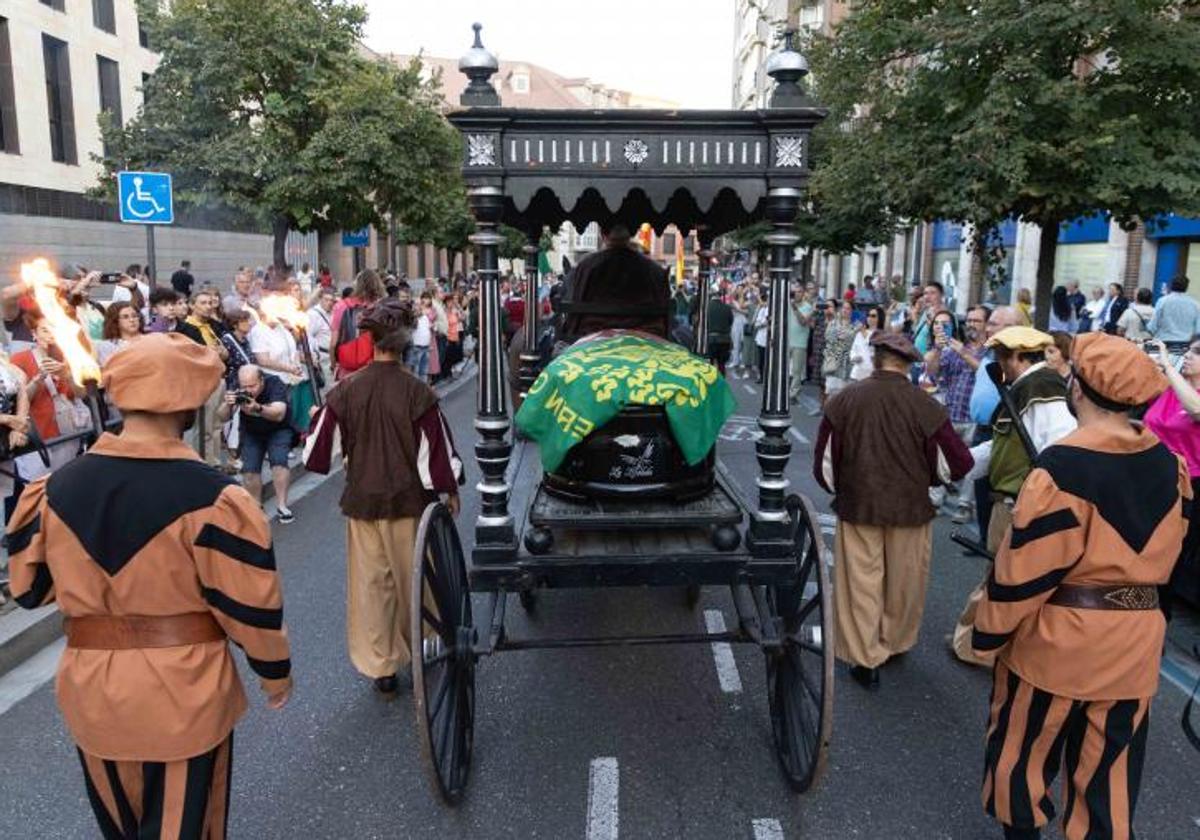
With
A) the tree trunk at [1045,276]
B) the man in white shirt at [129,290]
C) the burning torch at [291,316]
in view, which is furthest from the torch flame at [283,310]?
the tree trunk at [1045,276]

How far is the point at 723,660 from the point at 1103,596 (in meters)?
2.42

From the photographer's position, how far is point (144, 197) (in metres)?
8.43

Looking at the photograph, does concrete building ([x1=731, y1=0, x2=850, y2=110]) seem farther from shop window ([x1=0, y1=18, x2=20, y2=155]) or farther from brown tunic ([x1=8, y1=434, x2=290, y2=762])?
brown tunic ([x1=8, y1=434, x2=290, y2=762])

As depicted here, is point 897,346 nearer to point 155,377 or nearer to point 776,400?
point 776,400

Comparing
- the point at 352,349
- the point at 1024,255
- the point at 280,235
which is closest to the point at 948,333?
the point at 352,349

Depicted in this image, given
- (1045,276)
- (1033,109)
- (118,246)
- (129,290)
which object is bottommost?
(129,290)

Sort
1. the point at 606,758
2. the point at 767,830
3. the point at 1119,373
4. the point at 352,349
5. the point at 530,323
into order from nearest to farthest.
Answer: the point at 1119,373 → the point at 767,830 → the point at 606,758 → the point at 352,349 → the point at 530,323

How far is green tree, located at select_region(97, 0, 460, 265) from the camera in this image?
17.7 metres

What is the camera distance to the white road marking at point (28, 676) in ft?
14.5

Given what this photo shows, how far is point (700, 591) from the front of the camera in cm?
588

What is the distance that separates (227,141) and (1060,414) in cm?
1755

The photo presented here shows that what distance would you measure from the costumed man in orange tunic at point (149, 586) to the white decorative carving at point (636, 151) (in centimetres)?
197

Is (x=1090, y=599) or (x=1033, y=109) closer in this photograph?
(x=1090, y=599)

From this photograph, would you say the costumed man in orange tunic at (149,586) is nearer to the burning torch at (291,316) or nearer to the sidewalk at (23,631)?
the sidewalk at (23,631)
